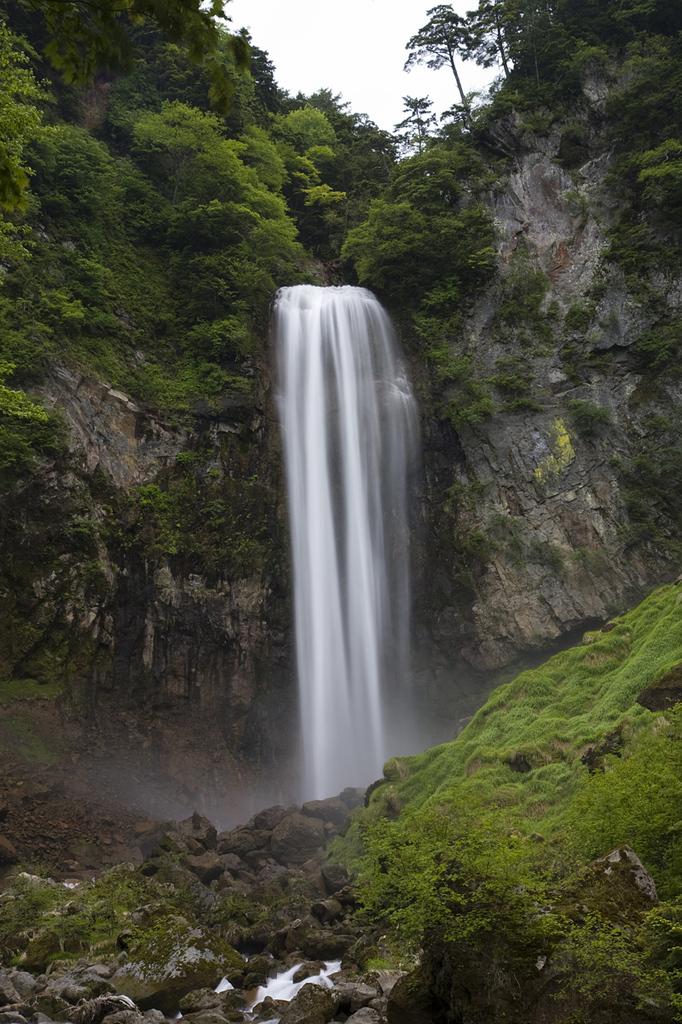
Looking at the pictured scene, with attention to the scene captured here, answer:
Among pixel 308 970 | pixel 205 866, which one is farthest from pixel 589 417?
pixel 308 970

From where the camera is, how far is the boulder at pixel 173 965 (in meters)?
7.26

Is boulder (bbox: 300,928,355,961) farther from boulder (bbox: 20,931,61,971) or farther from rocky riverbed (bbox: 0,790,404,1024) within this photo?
boulder (bbox: 20,931,61,971)

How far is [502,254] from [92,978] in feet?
79.2

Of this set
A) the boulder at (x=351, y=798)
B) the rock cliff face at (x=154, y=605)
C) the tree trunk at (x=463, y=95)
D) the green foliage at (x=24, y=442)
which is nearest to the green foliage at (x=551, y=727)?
the boulder at (x=351, y=798)

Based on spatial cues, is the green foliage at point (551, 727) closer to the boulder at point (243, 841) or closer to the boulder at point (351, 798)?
the boulder at point (243, 841)

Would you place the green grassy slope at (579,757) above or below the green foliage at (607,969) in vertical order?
above

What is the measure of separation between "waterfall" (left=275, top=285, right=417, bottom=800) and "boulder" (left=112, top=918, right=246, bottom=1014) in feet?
35.6

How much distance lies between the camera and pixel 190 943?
8.02 m

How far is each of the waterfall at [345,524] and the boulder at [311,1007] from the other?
41.4 ft

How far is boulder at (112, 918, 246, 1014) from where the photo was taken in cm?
726

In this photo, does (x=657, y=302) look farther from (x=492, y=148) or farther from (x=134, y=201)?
(x=134, y=201)

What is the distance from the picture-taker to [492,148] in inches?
1051

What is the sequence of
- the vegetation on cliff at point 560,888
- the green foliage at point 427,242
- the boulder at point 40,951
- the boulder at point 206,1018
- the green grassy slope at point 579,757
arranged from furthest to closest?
the green foliage at point 427,242
the boulder at point 40,951
the boulder at point 206,1018
the green grassy slope at point 579,757
the vegetation on cliff at point 560,888

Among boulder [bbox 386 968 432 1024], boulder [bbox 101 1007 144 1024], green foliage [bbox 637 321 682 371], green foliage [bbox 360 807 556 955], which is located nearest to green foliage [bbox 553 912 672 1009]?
green foliage [bbox 360 807 556 955]
